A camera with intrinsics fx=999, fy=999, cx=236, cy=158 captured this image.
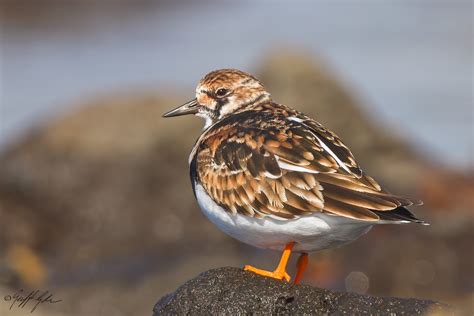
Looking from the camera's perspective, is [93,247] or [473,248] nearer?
[473,248]

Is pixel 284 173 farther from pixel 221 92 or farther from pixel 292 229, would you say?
pixel 221 92

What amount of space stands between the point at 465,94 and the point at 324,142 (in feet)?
37.6

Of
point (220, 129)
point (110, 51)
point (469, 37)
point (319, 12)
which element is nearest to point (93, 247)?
point (220, 129)

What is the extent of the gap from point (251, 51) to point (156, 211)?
29.8 feet

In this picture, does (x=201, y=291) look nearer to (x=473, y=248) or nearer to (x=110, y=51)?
(x=473, y=248)

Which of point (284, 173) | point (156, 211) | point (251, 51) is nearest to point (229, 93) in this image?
point (284, 173)

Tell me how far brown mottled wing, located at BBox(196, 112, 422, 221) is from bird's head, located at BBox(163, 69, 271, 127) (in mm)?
440

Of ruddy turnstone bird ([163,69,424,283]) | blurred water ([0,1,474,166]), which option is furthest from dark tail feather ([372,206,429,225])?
blurred water ([0,1,474,166])

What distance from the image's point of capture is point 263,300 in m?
5.33

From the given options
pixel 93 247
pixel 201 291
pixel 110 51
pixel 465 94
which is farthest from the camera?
pixel 110 51

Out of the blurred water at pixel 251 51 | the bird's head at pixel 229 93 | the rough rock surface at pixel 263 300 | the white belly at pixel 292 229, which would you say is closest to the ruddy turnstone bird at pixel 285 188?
the white belly at pixel 292 229

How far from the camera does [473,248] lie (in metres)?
9.34

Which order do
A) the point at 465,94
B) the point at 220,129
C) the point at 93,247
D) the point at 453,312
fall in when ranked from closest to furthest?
the point at 453,312
the point at 220,129
the point at 93,247
the point at 465,94

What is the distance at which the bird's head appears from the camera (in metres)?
6.38
